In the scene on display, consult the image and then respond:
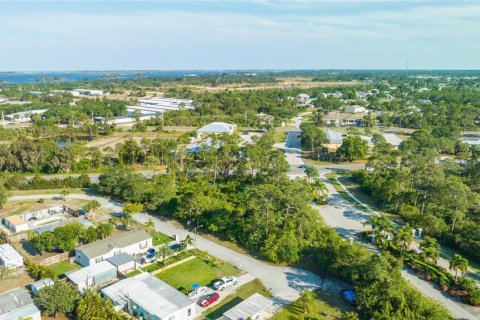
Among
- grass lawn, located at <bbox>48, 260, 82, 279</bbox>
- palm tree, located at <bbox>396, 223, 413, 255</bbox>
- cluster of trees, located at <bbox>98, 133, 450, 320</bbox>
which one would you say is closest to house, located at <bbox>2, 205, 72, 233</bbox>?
cluster of trees, located at <bbox>98, 133, 450, 320</bbox>

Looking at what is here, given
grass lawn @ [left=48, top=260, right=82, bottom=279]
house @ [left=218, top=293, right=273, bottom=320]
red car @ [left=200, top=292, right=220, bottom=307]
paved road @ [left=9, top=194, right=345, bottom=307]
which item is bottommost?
grass lawn @ [left=48, top=260, right=82, bottom=279]

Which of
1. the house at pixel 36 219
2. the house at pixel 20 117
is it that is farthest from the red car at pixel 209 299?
the house at pixel 20 117

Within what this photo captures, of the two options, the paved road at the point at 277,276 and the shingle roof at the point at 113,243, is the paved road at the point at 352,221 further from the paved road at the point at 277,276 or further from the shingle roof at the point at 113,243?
the shingle roof at the point at 113,243

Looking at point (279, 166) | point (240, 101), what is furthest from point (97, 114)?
point (279, 166)

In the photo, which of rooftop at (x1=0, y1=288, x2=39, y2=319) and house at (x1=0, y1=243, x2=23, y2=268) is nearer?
rooftop at (x1=0, y1=288, x2=39, y2=319)

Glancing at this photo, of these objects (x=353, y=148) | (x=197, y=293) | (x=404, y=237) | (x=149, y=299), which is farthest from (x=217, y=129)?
(x=149, y=299)

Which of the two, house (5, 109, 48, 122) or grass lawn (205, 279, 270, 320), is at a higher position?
house (5, 109, 48, 122)

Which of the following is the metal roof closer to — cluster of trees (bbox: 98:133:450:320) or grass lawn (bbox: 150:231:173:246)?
grass lawn (bbox: 150:231:173:246)

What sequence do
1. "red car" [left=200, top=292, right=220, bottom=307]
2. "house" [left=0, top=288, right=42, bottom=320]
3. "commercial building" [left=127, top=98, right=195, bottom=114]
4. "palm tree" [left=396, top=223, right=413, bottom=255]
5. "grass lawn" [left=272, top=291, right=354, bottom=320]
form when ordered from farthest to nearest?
"commercial building" [left=127, top=98, right=195, bottom=114], "palm tree" [left=396, top=223, right=413, bottom=255], "red car" [left=200, top=292, right=220, bottom=307], "grass lawn" [left=272, top=291, right=354, bottom=320], "house" [left=0, top=288, right=42, bottom=320]
